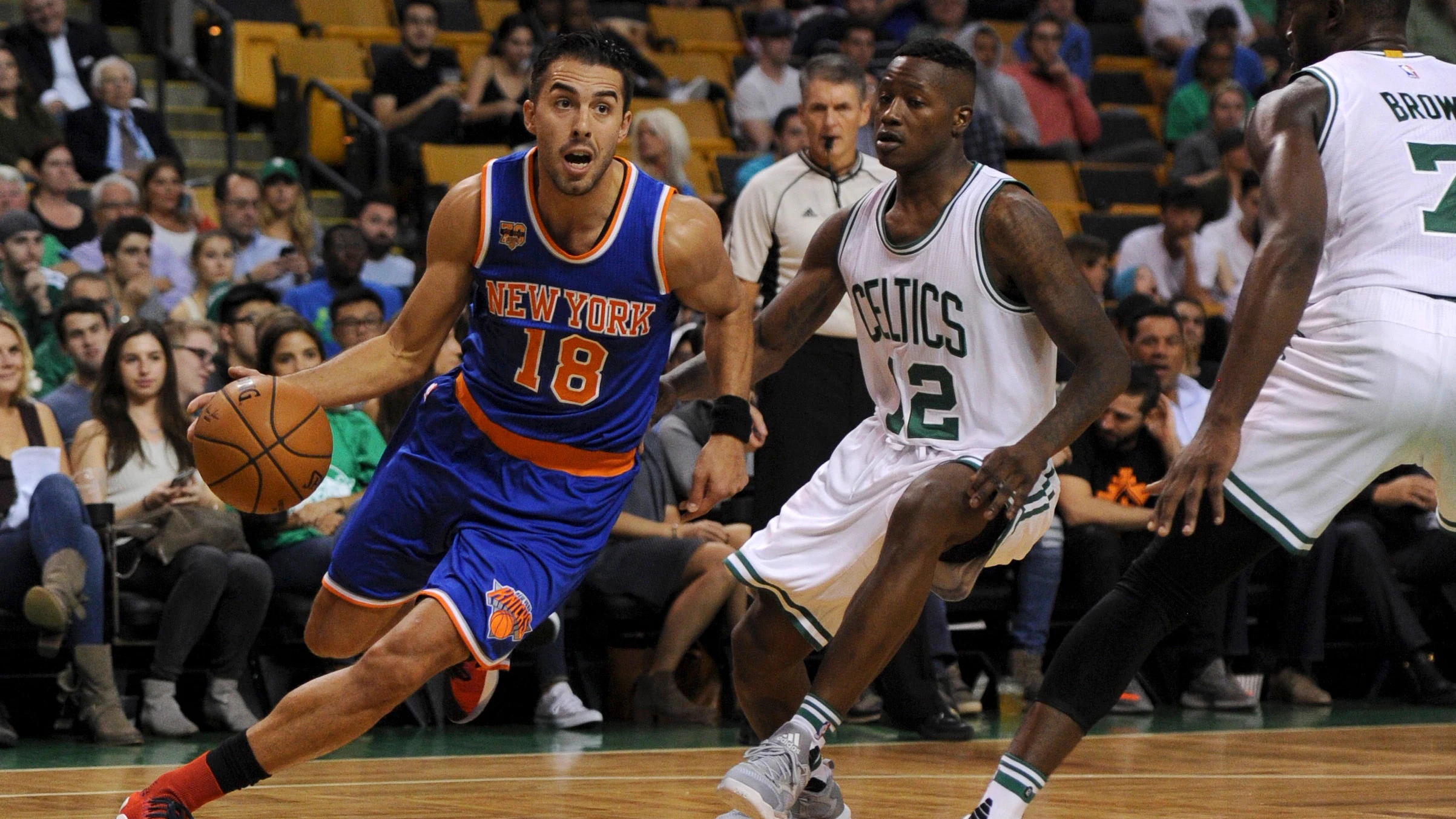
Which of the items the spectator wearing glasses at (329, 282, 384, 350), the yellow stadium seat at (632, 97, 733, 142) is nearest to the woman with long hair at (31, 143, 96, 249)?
the spectator wearing glasses at (329, 282, 384, 350)

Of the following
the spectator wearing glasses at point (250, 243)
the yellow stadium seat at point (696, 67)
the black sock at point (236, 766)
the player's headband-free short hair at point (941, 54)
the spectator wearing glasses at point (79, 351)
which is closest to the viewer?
the black sock at point (236, 766)

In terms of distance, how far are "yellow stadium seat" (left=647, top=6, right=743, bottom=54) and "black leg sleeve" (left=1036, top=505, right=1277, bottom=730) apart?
10398 mm

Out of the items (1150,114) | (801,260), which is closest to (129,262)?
(801,260)

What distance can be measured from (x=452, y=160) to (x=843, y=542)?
739 centimetres

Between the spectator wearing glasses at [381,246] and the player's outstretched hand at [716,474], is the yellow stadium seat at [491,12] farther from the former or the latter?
the player's outstretched hand at [716,474]

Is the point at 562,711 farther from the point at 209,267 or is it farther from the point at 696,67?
the point at 696,67

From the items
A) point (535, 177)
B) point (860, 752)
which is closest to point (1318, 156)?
point (535, 177)

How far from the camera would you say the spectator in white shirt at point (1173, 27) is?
49.5 feet

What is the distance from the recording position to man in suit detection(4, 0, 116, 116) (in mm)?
10617

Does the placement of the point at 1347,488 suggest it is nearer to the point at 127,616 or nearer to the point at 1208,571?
the point at 1208,571

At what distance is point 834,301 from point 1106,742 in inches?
107

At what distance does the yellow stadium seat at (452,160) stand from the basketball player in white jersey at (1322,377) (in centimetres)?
779

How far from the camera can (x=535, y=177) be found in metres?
4.47

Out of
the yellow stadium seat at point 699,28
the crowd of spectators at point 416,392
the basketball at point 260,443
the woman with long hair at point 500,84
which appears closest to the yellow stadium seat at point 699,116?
the woman with long hair at point 500,84
